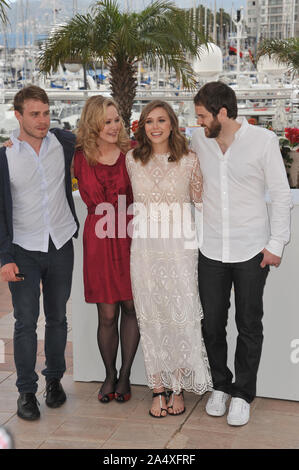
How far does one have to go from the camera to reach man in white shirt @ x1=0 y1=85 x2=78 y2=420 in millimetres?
3162

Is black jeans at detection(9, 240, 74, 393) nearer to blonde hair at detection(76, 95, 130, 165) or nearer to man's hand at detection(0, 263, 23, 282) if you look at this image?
man's hand at detection(0, 263, 23, 282)

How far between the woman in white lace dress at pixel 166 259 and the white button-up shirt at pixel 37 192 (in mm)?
385

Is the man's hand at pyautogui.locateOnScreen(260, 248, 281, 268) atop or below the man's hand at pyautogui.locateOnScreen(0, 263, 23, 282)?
atop

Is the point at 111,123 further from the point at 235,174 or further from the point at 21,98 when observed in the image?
the point at 235,174

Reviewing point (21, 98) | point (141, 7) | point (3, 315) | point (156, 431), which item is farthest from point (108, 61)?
point (156, 431)

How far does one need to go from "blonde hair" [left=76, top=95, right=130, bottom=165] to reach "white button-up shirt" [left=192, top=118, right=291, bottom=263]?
493mm

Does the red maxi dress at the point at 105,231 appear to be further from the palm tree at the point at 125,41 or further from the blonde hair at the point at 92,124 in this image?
the palm tree at the point at 125,41

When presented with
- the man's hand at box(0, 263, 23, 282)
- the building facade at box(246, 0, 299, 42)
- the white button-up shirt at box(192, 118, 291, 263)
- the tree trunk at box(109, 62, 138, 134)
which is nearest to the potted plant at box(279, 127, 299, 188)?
the white button-up shirt at box(192, 118, 291, 263)

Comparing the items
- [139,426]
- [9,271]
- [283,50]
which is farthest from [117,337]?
[283,50]

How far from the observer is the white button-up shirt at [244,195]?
295 centimetres

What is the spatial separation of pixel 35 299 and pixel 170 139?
105 centimetres

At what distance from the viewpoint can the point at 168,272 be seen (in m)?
3.20

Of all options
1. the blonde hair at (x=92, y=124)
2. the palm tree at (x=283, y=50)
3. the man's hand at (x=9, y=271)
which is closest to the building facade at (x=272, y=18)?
the palm tree at (x=283, y=50)
